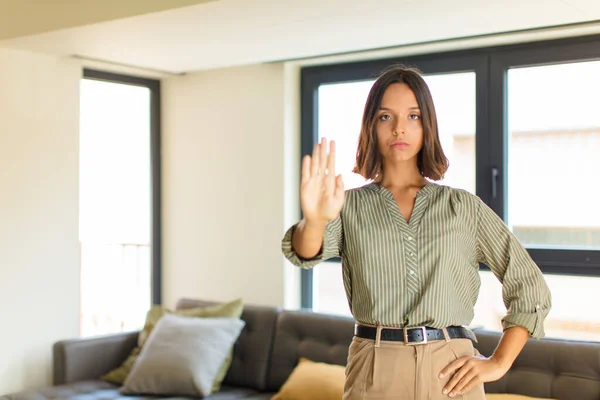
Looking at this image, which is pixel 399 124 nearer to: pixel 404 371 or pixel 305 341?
pixel 404 371

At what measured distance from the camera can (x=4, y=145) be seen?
3709mm

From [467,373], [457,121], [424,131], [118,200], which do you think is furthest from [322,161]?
[118,200]

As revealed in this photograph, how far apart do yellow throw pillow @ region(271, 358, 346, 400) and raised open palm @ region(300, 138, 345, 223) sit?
1.78 m

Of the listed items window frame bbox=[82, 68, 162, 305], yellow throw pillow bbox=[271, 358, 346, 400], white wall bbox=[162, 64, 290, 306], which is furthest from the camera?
window frame bbox=[82, 68, 162, 305]

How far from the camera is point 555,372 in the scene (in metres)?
2.89

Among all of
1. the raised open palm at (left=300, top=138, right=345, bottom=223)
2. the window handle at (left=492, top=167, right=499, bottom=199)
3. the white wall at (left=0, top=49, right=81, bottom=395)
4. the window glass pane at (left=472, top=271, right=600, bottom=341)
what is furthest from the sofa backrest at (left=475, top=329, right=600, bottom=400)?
the white wall at (left=0, top=49, right=81, bottom=395)

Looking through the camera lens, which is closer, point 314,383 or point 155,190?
point 314,383

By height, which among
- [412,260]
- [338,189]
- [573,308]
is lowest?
[573,308]

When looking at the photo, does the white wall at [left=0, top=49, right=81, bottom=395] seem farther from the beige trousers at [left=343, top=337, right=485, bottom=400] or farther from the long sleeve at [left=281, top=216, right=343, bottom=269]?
the beige trousers at [left=343, top=337, right=485, bottom=400]

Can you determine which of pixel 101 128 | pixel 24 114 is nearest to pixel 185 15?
pixel 24 114

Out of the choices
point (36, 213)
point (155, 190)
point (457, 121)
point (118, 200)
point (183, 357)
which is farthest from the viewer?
point (118, 200)

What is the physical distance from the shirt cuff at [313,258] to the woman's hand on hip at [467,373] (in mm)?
357

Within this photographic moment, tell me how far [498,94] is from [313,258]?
86.9 inches

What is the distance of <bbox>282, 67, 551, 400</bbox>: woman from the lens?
162cm
